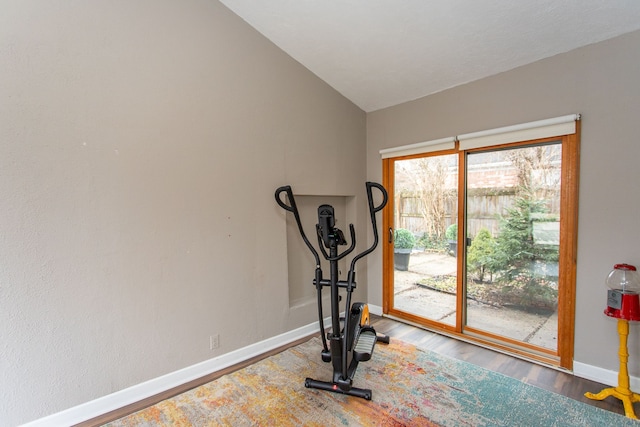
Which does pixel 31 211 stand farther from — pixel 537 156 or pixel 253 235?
pixel 537 156

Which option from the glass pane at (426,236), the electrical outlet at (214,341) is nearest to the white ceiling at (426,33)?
the glass pane at (426,236)

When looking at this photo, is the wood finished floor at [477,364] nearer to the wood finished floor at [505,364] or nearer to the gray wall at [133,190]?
the wood finished floor at [505,364]

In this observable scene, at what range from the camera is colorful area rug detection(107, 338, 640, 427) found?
2006mm

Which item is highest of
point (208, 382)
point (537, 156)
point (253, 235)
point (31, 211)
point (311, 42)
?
point (311, 42)

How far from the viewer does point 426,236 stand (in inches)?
141

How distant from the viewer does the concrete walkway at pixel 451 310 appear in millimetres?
2799

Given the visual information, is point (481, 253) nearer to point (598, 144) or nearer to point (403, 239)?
point (403, 239)

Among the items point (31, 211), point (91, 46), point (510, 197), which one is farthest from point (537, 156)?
point (31, 211)

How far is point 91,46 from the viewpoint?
2.06 metres

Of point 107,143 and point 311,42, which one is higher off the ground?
point 311,42

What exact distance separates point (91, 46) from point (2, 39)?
43cm

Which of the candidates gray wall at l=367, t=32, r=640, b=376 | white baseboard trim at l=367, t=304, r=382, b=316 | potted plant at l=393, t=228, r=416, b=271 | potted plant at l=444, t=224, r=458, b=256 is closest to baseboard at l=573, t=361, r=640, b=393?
gray wall at l=367, t=32, r=640, b=376

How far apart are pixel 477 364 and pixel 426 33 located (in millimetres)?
2870

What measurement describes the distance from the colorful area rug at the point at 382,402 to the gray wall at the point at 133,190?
409 mm
